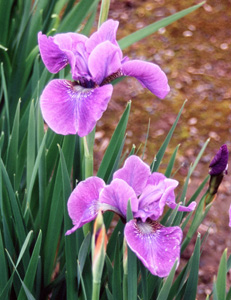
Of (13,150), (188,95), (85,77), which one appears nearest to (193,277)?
(85,77)

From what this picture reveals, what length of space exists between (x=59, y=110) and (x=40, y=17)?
0.89m

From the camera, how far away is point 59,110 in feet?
2.66

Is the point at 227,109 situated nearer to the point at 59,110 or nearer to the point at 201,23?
the point at 201,23

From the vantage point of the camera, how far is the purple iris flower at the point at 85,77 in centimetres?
80

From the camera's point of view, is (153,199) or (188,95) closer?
(153,199)

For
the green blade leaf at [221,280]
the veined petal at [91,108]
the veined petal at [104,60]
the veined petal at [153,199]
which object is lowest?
the green blade leaf at [221,280]

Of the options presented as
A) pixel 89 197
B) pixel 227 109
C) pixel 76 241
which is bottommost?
pixel 227 109

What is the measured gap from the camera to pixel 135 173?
826 millimetres

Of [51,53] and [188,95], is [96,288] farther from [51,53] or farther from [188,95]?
[188,95]

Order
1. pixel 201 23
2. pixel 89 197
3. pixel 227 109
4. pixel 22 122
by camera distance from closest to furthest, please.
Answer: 1. pixel 89 197
2. pixel 22 122
3. pixel 227 109
4. pixel 201 23

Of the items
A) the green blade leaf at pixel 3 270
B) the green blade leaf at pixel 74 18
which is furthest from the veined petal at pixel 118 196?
the green blade leaf at pixel 74 18

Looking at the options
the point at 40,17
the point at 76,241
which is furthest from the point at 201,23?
the point at 76,241

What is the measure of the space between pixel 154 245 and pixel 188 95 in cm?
172

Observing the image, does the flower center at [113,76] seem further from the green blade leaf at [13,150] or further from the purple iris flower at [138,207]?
the green blade leaf at [13,150]
